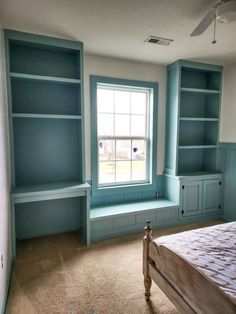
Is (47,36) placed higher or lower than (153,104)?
higher

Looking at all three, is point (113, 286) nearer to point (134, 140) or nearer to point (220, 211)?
point (134, 140)

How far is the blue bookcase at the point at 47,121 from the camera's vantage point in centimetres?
257

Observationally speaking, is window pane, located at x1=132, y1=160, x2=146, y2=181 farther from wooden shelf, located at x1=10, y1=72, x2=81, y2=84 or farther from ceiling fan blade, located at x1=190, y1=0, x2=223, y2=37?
ceiling fan blade, located at x1=190, y1=0, x2=223, y2=37

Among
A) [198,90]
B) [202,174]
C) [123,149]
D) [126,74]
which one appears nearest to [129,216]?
[123,149]

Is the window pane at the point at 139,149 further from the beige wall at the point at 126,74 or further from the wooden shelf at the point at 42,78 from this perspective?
the wooden shelf at the point at 42,78

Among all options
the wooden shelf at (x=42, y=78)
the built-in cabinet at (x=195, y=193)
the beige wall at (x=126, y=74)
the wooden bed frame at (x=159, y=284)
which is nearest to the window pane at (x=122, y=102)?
the beige wall at (x=126, y=74)

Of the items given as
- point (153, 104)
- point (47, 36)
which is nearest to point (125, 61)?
point (153, 104)

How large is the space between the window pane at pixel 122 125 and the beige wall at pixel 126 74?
0.50 metres

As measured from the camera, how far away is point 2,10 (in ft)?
6.42

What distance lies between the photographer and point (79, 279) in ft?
6.86

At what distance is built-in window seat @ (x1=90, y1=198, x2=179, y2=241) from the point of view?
2.86 metres

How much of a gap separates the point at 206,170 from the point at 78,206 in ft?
8.07

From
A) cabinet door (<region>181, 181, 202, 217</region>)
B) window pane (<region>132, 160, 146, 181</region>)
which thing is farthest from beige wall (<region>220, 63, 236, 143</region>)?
window pane (<region>132, 160, 146, 181</region>)

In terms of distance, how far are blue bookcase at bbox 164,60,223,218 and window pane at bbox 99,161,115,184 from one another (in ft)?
3.30
